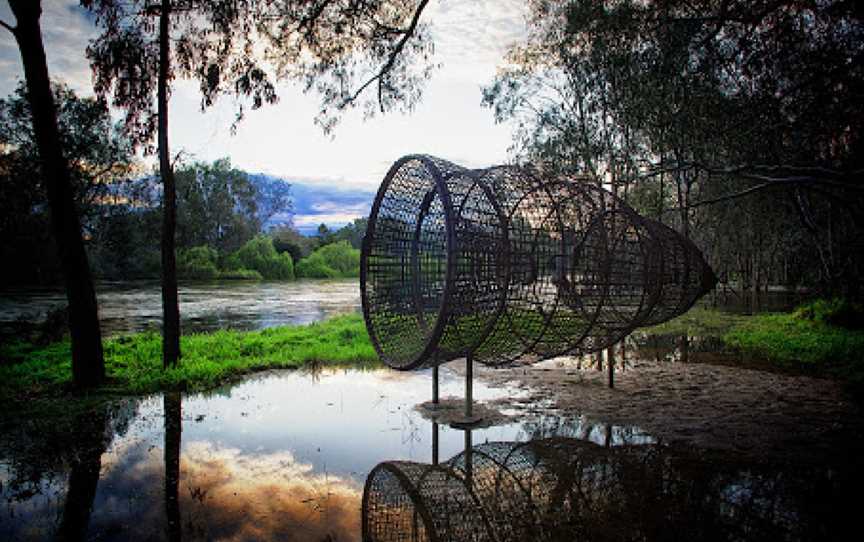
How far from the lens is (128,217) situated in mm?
36094

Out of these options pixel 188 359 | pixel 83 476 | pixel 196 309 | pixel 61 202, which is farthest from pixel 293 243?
pixel 83 476

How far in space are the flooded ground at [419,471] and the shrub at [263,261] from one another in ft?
138

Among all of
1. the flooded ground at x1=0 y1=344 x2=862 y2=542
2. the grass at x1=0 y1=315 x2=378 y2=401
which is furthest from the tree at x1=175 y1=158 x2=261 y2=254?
the flooded ground at x1=0 y1=344 x2=862 y2=542

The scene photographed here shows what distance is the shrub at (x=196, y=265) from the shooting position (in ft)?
153

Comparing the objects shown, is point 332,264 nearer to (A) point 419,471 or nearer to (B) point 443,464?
(B) point 443,464

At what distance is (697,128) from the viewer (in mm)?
11164

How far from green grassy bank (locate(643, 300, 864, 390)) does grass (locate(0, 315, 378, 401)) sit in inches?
291

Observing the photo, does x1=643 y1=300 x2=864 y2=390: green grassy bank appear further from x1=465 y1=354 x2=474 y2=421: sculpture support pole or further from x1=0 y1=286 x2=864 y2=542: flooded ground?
x1=465 y1=354 x2=474 y2=421: sculpture support pole

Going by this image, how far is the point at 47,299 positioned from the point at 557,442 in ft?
82.2

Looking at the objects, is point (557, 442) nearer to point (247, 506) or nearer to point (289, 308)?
point (247, 506)

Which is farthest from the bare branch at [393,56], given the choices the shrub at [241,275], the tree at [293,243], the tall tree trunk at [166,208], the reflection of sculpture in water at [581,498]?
the tree at [293,243]

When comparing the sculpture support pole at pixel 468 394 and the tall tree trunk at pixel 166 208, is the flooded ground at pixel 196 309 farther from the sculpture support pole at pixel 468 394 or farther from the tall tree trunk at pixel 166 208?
the sculpture support pole at pixel 468 394

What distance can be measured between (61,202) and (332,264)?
43.9 m

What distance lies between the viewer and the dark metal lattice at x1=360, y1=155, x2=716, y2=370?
6.19 meters
